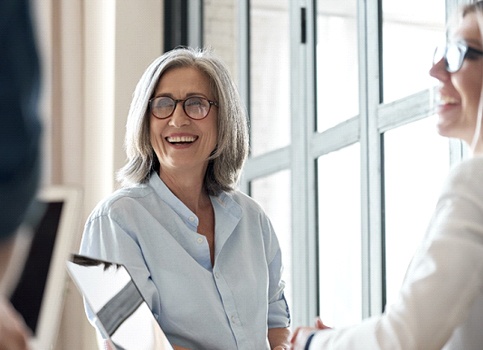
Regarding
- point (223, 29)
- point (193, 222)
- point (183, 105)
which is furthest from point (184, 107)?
point (223, 29)

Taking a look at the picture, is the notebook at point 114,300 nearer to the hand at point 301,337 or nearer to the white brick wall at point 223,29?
the hand at point 301,337

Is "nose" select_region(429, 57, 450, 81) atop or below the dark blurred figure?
atop

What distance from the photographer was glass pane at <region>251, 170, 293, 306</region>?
3.68 m

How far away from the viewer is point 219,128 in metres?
2.54

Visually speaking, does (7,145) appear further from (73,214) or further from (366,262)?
(366,262)

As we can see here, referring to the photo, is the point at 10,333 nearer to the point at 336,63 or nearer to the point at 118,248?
the point at 118,248

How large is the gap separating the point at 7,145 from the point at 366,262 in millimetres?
2552

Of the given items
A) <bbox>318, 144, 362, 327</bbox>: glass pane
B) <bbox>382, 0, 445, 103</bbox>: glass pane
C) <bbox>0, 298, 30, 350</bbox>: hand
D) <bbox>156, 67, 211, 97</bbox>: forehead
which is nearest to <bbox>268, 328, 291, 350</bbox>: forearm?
<bbox>156, 67, 211, 97</bbox>: forehead

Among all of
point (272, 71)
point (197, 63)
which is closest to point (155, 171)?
point (197, 63)

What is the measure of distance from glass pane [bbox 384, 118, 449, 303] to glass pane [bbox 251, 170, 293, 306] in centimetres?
70

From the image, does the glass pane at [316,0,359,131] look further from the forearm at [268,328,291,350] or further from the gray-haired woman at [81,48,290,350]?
the forearm at [268,328,291,350]

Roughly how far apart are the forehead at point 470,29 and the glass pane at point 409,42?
1.20 m

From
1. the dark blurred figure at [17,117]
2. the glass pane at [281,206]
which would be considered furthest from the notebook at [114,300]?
the glass pane at [281,206]

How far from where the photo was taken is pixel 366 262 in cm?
309
